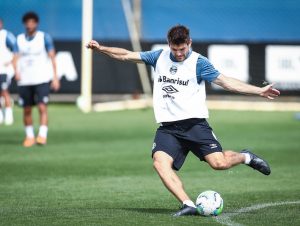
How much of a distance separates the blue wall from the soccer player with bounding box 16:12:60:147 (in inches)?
351

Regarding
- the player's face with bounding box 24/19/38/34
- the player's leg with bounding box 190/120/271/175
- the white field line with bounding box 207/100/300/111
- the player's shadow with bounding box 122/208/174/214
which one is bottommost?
the white field line with bounding box 207/100/300/111

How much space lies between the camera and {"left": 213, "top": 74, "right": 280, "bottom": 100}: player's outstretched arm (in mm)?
9680

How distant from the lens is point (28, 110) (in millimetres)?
17688

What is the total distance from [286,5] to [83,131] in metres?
10.0

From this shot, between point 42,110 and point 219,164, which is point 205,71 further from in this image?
point 42,110

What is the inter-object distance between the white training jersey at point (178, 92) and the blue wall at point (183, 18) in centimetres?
1667

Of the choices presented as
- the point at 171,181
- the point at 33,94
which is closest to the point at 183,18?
the point at 33,94

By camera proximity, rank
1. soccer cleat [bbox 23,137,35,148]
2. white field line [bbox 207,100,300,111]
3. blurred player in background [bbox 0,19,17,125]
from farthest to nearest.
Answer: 1. white field line [bbox 207,100,300,111]
2. blurred player in background [bbox 0,19,17,125]
3. soccer cleat [bbox 23,137,35,148]

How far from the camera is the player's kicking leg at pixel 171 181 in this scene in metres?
9.62

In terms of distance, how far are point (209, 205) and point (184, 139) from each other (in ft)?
2.90

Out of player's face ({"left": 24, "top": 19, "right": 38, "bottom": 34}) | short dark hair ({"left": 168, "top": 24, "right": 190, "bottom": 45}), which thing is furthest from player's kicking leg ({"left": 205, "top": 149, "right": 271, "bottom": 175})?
player's face ({"left": 24, "top": 19, "right": 38, "bottom": 34})

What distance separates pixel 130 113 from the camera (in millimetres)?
25172

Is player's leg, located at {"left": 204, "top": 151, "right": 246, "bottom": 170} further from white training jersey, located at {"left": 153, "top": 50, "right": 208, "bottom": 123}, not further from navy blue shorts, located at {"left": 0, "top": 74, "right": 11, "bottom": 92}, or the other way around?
navy blue shorts, located at {"left": 0, "top": 74, "right": 11, "bottom": 92}

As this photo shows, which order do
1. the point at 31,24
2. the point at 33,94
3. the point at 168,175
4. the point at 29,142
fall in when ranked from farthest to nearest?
the point at 33,94
the point at 29,142
the point at 31,24
the point at 168,175
